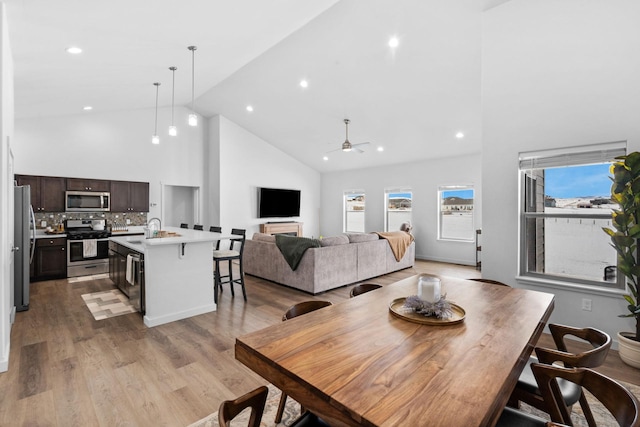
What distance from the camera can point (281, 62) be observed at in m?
5.56

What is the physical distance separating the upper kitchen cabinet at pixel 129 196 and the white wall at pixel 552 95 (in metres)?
6.87

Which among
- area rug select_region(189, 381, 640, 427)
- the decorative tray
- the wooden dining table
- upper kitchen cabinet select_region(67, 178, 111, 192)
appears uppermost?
upper kitchen cabinet select_region(67, 178, 111, 192)

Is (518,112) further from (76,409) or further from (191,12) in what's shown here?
(76,409)

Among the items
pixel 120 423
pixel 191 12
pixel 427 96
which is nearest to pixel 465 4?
pixel 427 96

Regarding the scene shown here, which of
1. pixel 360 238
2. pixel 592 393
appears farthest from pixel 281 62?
pixel 592 393

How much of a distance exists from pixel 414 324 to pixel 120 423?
1.97 metres

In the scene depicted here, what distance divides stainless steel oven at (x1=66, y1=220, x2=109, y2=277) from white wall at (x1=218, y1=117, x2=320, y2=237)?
265cm

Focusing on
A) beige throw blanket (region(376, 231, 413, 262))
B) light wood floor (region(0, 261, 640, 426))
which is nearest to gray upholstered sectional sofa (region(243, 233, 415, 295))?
beige throw blanket (region(376, 231, 413, 262))

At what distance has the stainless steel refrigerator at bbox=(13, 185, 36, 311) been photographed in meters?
3.77

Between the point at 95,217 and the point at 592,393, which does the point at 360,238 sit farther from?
the point at 95,217

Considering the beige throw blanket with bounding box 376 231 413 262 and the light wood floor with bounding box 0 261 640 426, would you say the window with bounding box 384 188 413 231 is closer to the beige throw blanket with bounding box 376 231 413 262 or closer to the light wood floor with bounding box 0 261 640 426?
the beige throw blanket with bounding box 376 231 413 262

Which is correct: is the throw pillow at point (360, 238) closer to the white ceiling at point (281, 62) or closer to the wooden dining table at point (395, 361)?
the white ceiling at point (281, 62)

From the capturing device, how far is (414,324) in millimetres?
1624

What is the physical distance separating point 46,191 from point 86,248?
4.35 feet
